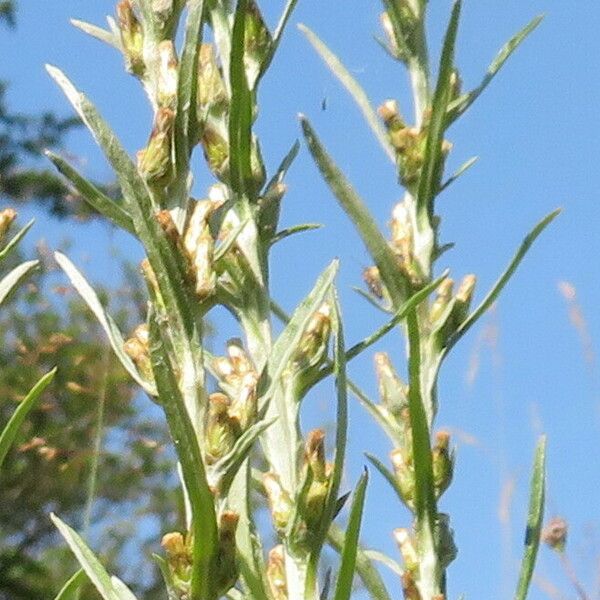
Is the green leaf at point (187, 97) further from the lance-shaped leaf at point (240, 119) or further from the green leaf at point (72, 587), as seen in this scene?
the green leaf at point (72, 587)

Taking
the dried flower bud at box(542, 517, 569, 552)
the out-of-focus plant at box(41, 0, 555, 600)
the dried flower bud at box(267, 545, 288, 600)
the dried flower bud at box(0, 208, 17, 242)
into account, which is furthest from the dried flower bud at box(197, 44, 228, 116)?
the dried flower bud at box(542, 517, 569, 552)

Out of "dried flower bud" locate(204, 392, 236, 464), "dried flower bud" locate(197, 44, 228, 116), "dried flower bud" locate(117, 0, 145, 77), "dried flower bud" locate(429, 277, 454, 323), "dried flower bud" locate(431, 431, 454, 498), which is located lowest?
"dried flower bud" locate(431, 431, 454, 498)

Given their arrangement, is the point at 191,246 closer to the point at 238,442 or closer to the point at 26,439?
the point at 238,442

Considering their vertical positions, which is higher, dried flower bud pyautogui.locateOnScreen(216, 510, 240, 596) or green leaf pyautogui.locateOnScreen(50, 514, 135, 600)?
green leaf pyautogui.locateOnScreen(50, 514, 135, 600)

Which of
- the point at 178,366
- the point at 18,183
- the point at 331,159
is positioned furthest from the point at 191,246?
the point at 18,183

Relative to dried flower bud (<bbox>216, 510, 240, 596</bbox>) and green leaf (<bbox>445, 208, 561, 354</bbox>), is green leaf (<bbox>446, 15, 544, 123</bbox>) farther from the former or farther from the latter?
dried flower bud (<bbox>216, 510, 240, 596</bbox>)

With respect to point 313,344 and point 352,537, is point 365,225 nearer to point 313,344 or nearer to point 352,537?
point 313,344
